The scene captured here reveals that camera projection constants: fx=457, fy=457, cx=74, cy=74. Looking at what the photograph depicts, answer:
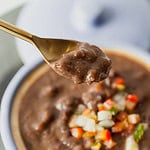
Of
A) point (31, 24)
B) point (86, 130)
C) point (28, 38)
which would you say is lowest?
point (86, 130)

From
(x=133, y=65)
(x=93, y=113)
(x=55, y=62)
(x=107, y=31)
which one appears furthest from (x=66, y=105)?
(x=107, y=31)

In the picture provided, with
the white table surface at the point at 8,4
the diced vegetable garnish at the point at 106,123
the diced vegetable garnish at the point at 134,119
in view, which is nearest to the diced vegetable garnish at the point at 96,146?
the diced vegetable garnish at the point at 106,123

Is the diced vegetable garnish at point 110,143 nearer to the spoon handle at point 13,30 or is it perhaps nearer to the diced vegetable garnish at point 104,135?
the diced vegetable garnish at point 104,135

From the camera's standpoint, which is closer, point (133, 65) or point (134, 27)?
point (133, 65)

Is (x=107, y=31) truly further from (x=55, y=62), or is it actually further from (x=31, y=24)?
(x=55, y=62)

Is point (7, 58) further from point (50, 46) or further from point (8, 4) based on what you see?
point (8, 4)

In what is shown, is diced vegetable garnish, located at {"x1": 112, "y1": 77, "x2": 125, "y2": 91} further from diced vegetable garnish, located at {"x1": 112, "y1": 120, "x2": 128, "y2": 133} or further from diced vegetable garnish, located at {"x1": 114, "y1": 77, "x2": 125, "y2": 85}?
diced vegetable garnish, located at {"x1": 112, "y1": 120, "x2": 128, "y2": 133}

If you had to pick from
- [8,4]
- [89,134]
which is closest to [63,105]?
[89,134]
